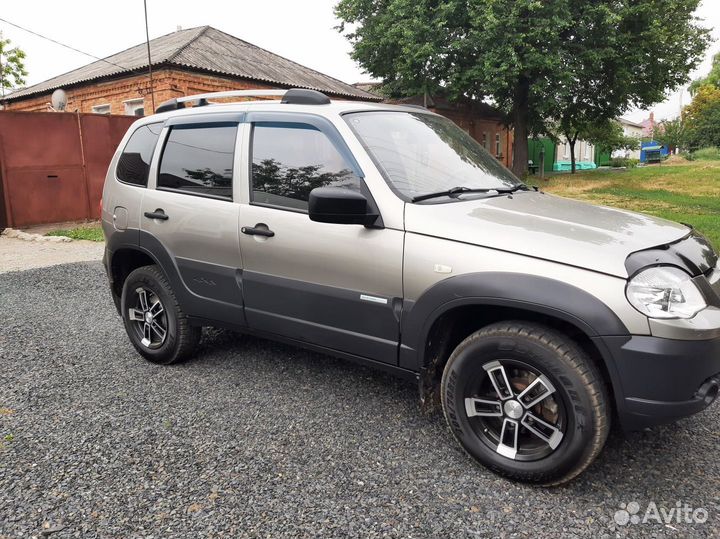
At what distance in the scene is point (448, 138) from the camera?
3.70 m

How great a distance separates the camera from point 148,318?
168 inches

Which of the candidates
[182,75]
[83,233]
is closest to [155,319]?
[83,233]

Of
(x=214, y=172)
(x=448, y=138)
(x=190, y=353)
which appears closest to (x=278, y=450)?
(x=190, y=353)

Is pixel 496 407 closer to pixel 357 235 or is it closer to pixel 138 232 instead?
pixel 357 235

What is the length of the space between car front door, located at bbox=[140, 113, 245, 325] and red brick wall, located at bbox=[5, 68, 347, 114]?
16.4 meters

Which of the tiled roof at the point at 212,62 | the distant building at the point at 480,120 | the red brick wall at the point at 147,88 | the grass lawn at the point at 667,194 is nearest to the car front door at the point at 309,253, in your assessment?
the grass lawn at the point at 667,194

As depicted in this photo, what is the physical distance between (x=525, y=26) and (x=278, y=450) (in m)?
22.5

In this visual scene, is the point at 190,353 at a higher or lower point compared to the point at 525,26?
lower

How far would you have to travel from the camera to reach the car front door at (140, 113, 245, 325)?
3604 mm

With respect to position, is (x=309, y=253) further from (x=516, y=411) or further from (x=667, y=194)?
(x=667, y=194)

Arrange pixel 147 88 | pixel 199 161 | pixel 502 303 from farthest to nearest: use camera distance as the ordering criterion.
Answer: pixel 147 88 < pixel 199 161 < pixel 502 303

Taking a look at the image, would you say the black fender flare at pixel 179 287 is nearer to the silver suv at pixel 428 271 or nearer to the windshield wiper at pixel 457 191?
the silver suv at pixel 428 271

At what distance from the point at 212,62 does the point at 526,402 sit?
67.1 ft

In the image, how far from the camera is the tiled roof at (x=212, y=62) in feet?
65.2
